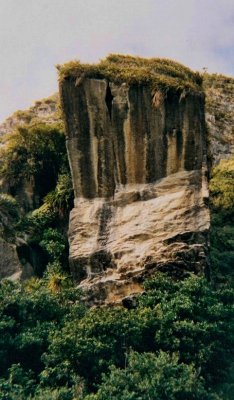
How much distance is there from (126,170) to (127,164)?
0.21 meters

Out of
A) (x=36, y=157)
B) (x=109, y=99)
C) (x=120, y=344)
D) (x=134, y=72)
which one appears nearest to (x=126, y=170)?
(x=109, y=99)

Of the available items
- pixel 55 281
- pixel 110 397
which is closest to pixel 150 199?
pixel 55 281

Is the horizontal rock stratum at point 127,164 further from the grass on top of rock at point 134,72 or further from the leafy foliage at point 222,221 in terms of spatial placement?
the leafy foliage at point 222,221

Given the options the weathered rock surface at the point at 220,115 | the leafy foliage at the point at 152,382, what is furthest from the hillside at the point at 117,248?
the weathered rock surface at the point at 220,115

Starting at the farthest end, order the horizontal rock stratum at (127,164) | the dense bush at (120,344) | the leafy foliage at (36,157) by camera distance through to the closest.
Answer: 1. the leafy foliage at (36,157)
2. the horizontal rock stratum at (127,164)
3. the dense bush at (120,344)

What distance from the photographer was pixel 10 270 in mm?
24375

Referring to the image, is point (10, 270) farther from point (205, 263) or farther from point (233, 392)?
point (233, 392)

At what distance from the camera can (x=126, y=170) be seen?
78.8 ft

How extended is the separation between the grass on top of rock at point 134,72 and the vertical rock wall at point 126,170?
260mm

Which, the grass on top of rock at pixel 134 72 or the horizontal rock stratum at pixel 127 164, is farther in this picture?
the grass on top of rock at pixel 134 72

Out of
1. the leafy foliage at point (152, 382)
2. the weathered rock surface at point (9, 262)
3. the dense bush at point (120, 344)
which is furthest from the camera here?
the weathered rock surface at point (9, 262)

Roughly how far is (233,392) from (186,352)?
1.68 meters

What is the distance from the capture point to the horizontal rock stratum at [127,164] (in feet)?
74.9

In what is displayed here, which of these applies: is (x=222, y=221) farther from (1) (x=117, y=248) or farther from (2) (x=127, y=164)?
(1) (x=117, y=248)
